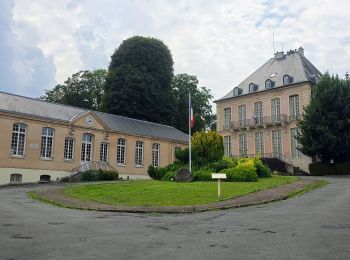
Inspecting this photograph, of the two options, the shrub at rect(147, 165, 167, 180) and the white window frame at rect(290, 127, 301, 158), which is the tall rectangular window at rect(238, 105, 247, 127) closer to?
the white window frame at rect(290, 127, 301, 158)

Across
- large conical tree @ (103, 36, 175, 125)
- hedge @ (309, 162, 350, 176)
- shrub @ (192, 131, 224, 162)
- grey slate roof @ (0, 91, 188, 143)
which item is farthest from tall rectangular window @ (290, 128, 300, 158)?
large conical tree @ (103, 36, 175, 125)

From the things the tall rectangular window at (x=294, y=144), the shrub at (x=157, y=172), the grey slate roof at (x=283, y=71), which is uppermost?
the grey slate roof at (x=283, y=71)

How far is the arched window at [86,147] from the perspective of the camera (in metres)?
40.9

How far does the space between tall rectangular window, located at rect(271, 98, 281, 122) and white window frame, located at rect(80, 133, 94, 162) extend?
21.3 m

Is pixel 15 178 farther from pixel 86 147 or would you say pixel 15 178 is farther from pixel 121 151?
pixel 121 151

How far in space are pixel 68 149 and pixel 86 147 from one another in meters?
2.12

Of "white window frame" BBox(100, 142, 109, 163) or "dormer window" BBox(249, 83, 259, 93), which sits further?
"dormer window" BBox(249, 83, 259, 93)

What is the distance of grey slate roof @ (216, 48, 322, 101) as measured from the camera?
164 feet

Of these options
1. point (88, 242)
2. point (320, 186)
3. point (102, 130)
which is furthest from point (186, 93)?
point (88, 242)

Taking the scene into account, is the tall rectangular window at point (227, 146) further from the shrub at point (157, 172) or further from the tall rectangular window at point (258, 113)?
the shrub at point (157, 172)

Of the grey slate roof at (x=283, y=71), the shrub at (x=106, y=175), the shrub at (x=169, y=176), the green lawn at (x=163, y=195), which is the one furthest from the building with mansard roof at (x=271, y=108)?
the green lawn at (x=163, y=195)

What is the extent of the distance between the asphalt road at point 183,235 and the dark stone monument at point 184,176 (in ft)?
42.6

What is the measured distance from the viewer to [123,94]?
185 feet

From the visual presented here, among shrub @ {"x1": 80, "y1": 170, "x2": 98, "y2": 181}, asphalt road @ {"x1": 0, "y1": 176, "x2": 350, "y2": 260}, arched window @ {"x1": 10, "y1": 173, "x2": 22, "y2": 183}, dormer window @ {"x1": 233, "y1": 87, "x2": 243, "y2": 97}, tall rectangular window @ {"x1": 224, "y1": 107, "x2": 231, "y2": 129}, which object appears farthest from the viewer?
tall rectangular window @ {"x1": 224, "y1": 107, "x2": 231, "y2": 129}
